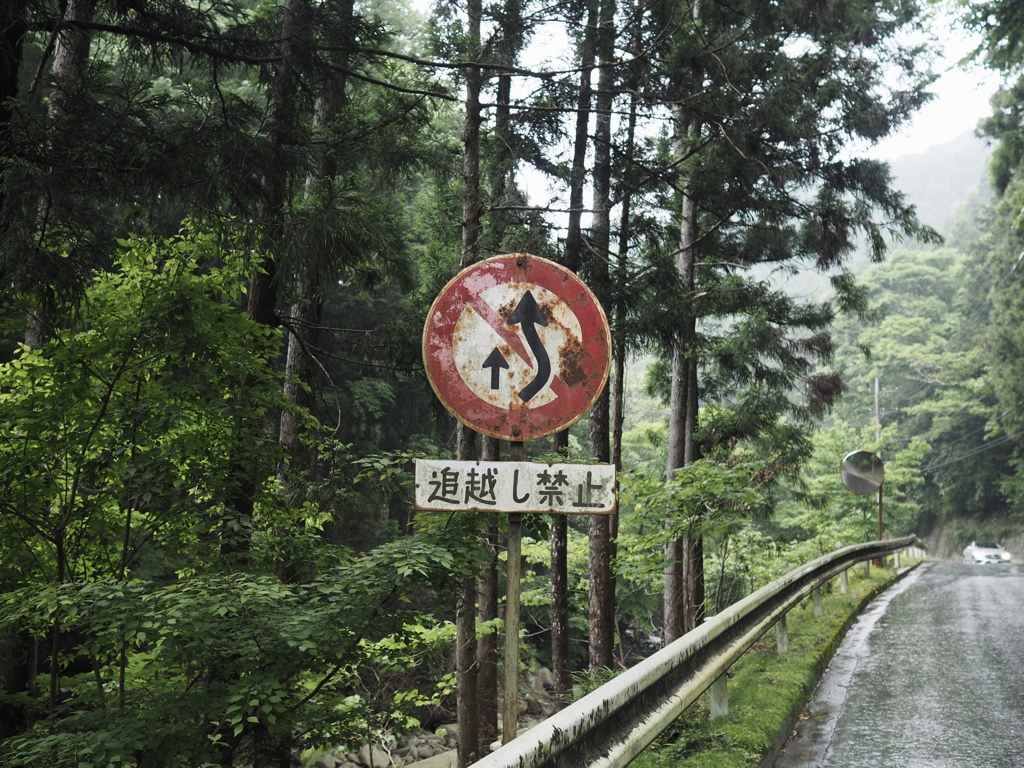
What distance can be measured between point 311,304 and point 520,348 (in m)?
7.39

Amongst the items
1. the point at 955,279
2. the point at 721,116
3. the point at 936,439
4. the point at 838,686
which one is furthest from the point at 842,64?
the point at 955,279

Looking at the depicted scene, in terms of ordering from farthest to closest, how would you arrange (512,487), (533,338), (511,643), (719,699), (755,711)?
(755,711) → (719,699) → (533,338) → (512,487) → (511,643)

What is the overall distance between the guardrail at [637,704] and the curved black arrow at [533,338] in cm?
123

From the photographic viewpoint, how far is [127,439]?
20.0ft

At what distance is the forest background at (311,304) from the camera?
5.46 meters

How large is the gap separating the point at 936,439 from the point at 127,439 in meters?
49.8

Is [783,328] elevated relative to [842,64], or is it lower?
lower

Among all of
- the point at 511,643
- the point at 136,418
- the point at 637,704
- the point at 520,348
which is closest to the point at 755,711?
the point at 637,704

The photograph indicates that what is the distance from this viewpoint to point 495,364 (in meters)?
3.79

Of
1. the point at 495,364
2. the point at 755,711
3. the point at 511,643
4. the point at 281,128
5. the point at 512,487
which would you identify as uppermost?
the point at 281,128

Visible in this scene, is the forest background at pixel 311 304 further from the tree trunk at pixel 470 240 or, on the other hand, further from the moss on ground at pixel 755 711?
the moss on ground at pixel 755 711

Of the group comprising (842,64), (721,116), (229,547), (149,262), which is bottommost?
(229,547)

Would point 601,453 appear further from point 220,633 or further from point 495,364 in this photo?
point 495,364

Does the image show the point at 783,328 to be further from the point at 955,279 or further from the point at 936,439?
the point at 955,279
